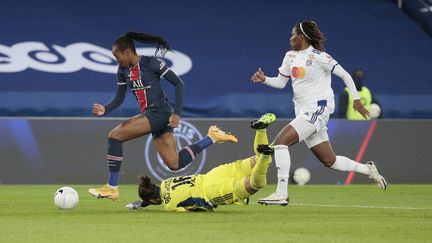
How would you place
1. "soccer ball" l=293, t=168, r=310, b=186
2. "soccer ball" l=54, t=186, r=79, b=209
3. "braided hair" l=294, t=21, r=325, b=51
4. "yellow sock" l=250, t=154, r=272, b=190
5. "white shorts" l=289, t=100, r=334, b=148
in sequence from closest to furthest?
"yellow sock" l=250, t=154, r=272, b=190, "soccer ball" l=54, t=186, r=79, b=209, "white shorts" l=289, t=100, r=334, b=148, "braided hair" l=294, t=21, r=325, b=51, "soccer ball" l=293, t=168, r=310, b=186

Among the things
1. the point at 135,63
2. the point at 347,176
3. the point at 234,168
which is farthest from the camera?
the point at 347,176

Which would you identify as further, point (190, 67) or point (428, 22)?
point (428, 22)

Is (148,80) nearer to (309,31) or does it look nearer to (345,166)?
(309,31)

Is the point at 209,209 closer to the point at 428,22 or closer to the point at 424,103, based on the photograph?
the point at 424,103

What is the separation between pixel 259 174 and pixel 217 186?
18.1 inches

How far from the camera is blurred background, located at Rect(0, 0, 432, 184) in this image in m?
19.7

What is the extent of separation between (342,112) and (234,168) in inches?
400

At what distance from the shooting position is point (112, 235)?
927 cm

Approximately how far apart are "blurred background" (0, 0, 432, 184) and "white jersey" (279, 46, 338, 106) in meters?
7.11

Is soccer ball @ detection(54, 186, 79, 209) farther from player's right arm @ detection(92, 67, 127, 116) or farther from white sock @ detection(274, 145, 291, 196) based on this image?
white sock @ detection(274, 145, 291, 196)

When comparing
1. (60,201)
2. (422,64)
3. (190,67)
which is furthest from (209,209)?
(422,64)

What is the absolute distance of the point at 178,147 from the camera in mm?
19625

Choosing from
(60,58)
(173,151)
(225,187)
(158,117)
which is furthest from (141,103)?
(60,58)

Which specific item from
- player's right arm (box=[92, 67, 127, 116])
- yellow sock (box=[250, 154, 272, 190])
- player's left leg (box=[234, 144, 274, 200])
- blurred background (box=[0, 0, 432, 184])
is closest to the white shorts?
player's left leg (box=[234, 144, 274, 200])
